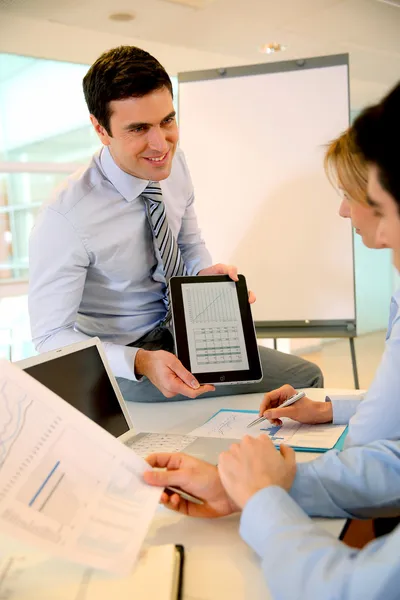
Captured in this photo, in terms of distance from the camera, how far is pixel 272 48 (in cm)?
465

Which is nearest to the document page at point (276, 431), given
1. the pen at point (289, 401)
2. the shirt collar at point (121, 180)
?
the pen at point (289, 401)

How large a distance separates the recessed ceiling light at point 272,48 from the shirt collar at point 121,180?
316 centimetres

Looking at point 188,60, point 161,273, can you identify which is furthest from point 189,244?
point 188,60

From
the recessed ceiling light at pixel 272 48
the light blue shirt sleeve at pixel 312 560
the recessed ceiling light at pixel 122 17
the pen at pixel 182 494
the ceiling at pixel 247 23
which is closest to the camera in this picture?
the light blue shirt sleeve at pixel 312 560

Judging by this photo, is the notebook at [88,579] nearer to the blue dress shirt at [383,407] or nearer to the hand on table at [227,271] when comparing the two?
the blue dress shirt at [383,407]

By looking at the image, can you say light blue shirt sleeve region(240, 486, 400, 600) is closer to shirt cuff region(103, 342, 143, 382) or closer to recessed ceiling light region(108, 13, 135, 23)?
shirt cuff region(103, 342, 143, 382)

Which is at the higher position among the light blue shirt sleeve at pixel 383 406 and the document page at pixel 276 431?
the light blue shirt sleeve at pixel 383 406

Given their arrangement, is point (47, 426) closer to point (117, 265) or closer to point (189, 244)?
point (117, 265)

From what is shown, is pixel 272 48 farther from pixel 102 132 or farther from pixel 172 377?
pixel 172 377

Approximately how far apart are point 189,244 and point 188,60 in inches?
126

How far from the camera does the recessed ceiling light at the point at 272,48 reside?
459 centimetres

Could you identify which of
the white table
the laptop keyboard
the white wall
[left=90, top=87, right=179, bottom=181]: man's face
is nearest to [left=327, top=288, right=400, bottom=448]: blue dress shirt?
the white table

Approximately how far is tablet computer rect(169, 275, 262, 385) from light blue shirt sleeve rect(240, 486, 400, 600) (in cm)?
76

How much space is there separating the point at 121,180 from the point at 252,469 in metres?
1.20
